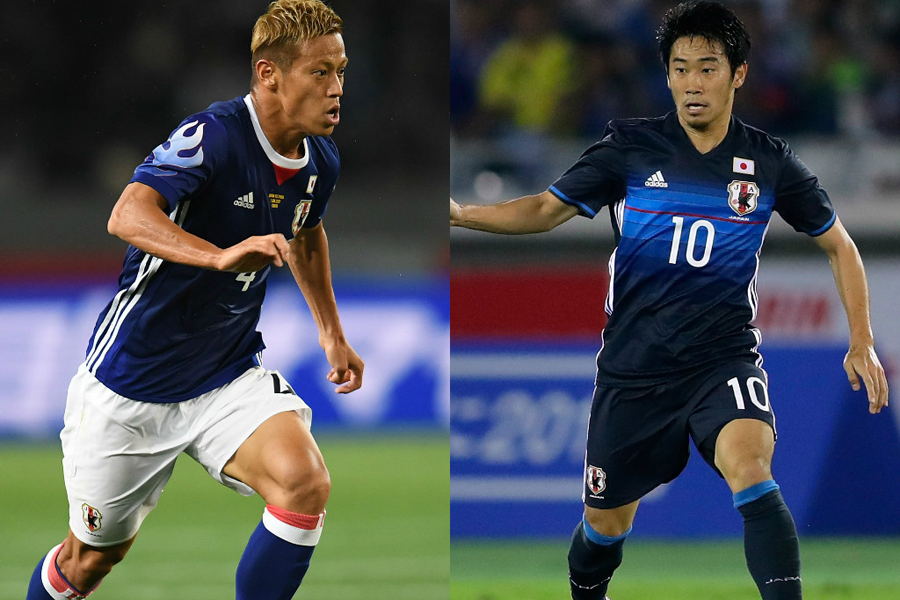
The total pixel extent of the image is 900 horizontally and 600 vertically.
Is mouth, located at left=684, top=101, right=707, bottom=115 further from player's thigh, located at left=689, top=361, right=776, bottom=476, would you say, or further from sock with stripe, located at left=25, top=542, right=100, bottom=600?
sock with stripe, located at left=25, top=542, right=100, bottom=600

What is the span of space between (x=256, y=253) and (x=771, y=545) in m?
2.00

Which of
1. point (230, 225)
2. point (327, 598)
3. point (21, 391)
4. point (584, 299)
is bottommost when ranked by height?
point (21, 391)

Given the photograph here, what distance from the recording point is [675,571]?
22.7ft

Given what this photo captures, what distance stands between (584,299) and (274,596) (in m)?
4.46

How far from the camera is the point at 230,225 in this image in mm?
4195

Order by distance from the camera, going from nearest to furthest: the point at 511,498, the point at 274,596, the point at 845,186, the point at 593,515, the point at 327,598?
the point at 274,596 < the point at 593,515 < the point at 327,598 < the point at 511,498 < the point at 845,186

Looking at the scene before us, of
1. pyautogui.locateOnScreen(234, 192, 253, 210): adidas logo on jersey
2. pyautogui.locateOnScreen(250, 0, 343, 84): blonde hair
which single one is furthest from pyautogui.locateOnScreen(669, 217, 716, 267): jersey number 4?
pyautogui.locateOnScreen(234, 192, 253, 210): adidas logo on jersey

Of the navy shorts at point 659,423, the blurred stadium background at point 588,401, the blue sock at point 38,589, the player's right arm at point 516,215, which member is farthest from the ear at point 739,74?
the blurred stadium background at point 588,401

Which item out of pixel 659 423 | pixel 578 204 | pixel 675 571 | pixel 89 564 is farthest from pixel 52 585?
pixel 675 571

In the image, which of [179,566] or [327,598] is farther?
[179,566]

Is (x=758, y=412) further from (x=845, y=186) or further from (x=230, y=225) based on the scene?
(x=845, y=186)

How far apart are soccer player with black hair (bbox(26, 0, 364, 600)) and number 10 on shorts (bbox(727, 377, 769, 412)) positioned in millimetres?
1371

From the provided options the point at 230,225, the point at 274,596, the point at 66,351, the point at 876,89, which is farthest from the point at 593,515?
the point at 66,351

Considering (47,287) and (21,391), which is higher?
(47,287)
